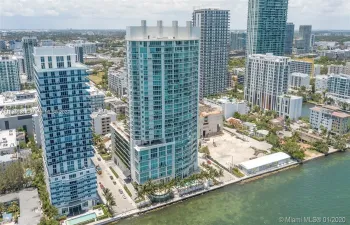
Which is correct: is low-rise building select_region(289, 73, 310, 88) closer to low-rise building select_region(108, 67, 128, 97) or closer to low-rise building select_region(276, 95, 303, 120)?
low-rise building select_region(276, 95, 303, 120)

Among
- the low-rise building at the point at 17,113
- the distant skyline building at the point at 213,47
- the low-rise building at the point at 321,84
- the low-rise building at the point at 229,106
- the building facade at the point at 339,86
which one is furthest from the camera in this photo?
the low-rise building at the point at 321,84

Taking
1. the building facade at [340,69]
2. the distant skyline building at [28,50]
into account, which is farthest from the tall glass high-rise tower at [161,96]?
the building facade at [340,69]

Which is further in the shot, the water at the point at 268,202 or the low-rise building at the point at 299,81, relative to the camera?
the low-rise building at the point at 299,81

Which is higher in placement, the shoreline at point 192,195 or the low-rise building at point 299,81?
the low-rise building at point 299,81

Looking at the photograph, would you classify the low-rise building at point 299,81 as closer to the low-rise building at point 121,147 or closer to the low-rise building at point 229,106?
the low-rise building at point 229,106

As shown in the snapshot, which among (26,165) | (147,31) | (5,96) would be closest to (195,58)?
(147,31)
